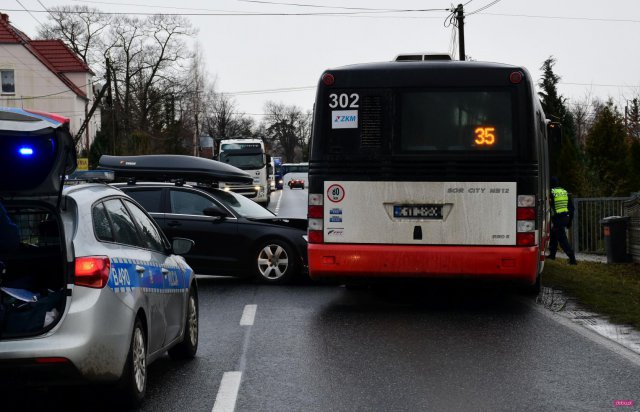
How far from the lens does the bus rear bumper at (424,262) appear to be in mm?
11312

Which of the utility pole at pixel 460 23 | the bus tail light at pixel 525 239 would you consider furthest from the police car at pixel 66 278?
the utility pole at pixel 460 23

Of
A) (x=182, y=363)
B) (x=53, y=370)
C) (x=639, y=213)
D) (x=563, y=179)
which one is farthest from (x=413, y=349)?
(x=563, y=179)

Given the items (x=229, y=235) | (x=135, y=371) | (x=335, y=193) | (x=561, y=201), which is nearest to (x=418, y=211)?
(x=335, y=193)

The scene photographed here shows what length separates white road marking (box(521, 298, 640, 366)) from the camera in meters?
8.70

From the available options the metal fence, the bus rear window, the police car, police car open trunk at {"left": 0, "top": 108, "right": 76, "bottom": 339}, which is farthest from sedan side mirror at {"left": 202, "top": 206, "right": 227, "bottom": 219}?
the metal fence

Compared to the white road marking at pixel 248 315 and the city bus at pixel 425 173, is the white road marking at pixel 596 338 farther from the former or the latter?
the white road marking at pixel 248 315

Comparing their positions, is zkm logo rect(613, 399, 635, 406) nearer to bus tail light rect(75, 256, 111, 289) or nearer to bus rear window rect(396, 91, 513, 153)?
bus tail light rect(75, 256, 111, 289)

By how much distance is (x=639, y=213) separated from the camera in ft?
71.2

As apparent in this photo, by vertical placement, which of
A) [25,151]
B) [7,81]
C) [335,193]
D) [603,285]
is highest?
[7,81]

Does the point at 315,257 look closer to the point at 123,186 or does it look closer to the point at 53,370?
the point at 123,186

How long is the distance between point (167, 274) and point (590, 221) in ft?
70.6

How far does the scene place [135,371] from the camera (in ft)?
21.5

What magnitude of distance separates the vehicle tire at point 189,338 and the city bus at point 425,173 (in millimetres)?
3070

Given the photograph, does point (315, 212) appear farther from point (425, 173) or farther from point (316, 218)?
point (425, 173)
